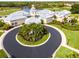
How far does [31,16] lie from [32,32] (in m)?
0.33

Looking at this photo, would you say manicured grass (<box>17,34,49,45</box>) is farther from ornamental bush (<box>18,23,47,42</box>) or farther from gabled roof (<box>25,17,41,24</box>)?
gabled roof (<box>25,17,41,24</box>)

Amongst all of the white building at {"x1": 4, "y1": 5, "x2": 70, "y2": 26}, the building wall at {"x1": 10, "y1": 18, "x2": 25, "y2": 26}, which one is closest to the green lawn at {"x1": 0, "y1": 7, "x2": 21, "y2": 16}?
the white building at {"x1": 4, "y1": 5, "x2": 70, "y2": 26}

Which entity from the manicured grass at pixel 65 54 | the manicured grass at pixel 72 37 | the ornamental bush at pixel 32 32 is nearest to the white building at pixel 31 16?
the ornamental bush at pixel 32 32

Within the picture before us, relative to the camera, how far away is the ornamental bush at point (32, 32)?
4023 mm

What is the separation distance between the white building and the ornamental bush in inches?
4.4

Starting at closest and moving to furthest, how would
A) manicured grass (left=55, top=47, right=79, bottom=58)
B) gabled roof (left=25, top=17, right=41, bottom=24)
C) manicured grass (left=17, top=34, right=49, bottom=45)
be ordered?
manicured grass (left=55, top=47, right=79, bottom=58), manicured grass (left=17, top=34, right=49, bottom=45), gabled roof (left=25, top=17, right=41, bottom=24)

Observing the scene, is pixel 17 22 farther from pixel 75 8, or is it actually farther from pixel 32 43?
pixel 75 8

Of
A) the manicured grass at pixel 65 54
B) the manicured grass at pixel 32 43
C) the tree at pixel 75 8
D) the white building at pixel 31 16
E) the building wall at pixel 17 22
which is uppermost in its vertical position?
Answer: the tree at pixel 75 8

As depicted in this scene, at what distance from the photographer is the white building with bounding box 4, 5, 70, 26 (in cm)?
413

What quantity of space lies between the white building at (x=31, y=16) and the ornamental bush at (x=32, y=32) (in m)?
0.11

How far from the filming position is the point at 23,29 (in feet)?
13.3

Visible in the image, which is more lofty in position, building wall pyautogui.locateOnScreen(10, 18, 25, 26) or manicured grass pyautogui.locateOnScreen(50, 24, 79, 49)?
building wall pyautogui.locateOnScreen(10, 18, 25, 26)

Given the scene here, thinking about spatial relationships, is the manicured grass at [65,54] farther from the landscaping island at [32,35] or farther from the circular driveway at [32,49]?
the landscaping island at [32,35]

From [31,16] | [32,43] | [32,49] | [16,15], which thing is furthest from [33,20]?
[32,49]
